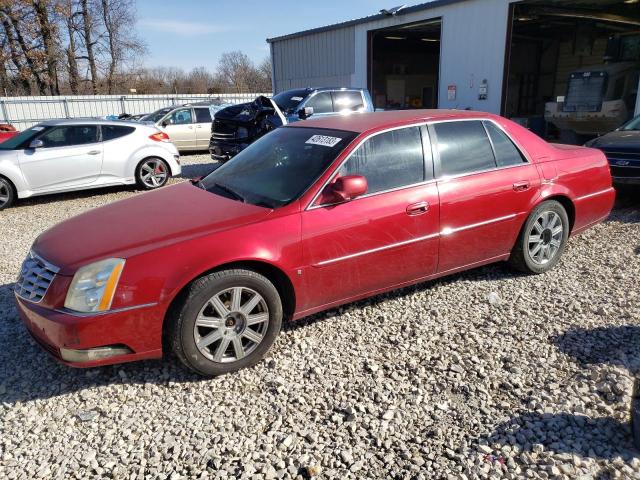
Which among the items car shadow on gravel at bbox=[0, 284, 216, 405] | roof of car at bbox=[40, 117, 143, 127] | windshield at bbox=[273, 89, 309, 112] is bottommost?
car shadow on gravel at bbox=[0, 284, 216, 405]

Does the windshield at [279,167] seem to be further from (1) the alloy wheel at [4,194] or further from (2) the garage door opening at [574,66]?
(2) the garage door opening at [574,66]

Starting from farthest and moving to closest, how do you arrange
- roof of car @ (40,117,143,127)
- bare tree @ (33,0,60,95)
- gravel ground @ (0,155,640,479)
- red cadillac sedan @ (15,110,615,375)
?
1. bare tree @ (33,0,60,95)
2. roof of car @ (40,117,143,127)
3. red cadillac sedan @ (15,110,615,375)
4. gravel ground @ (0,155,640,479)

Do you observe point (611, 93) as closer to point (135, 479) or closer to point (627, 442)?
point (627, 442)

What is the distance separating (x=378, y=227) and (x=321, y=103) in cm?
829

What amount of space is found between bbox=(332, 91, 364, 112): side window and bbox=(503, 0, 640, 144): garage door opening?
5.36 meters

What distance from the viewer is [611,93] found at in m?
14.7

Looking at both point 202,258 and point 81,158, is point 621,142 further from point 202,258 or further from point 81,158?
point 81,158

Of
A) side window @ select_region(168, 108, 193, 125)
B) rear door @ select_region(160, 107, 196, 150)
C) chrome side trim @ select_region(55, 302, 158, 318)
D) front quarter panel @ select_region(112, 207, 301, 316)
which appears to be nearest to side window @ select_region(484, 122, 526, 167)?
front quarter panel @ select_region(112, 207, 301, 316)

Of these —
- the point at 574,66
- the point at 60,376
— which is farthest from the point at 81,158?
the point at 574,66

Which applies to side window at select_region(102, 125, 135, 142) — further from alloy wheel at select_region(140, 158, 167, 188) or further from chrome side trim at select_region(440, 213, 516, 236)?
chrome side trim at select_region(440, 213, 516, 236)

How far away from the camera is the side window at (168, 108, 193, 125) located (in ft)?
48.6

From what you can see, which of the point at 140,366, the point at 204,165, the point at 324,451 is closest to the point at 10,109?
the point at 204,165

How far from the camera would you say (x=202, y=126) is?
49.6ft

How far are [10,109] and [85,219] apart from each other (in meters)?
23.6
